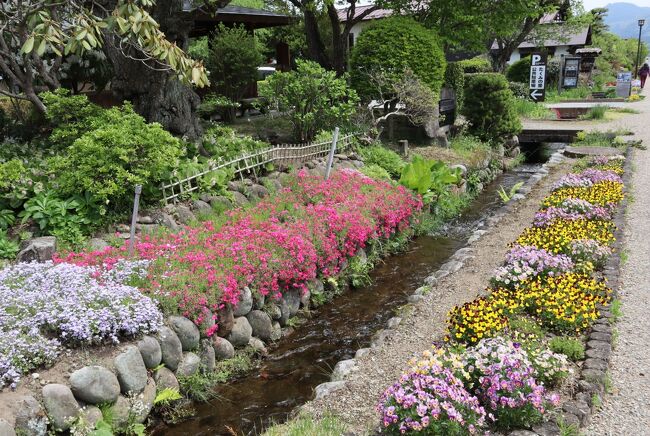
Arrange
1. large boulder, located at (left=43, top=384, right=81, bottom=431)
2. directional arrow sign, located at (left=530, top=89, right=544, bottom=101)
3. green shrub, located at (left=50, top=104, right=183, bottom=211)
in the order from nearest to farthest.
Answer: large boulder, located at (left=43, top=384, right=81, bottom=431) < green shrub, located at (left=50, top=104, right=183, bottom=211) < directional arrow sign, located at (left=530, top=89, right=544, bottom=101)

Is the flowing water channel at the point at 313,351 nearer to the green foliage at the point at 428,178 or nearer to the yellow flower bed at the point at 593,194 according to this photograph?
the green foliage at the point at 428,178

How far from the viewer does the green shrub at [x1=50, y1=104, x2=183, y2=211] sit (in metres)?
8.17

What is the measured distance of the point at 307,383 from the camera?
6.82 meters

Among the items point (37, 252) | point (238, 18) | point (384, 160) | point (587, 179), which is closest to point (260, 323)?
point (37, 252)

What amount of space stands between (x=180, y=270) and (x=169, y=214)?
2124 millimetres

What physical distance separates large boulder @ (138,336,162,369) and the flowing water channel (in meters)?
0.68

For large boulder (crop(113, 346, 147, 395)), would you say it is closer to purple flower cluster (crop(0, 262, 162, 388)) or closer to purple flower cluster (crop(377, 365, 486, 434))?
purple flower cluster (crop(0, 262, 162, 388))

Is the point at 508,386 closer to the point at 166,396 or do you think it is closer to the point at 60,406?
the point at 166,396

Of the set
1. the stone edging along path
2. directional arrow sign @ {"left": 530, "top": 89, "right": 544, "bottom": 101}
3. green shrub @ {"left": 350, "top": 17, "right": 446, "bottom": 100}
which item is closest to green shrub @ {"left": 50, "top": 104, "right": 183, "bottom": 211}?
the stone edging along path

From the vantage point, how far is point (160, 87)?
38.9 ft

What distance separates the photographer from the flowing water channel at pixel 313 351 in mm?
6102

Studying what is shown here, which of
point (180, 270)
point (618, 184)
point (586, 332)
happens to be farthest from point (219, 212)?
point (618, 184)

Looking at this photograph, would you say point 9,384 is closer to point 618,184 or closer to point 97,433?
point 97,433

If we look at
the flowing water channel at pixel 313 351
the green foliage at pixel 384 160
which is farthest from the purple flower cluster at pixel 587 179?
the green foliage at pixel 384 160
